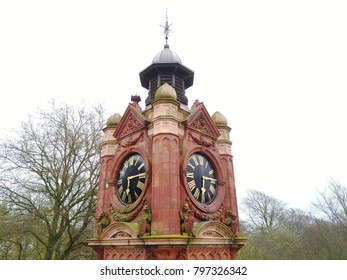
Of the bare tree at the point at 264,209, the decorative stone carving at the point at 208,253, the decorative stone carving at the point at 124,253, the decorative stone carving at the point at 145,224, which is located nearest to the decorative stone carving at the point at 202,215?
the decorative stone carving at the point at 208,253

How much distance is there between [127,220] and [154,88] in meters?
5.02

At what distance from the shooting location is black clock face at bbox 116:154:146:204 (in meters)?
6.81

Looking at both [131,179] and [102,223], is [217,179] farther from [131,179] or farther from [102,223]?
[102,223]

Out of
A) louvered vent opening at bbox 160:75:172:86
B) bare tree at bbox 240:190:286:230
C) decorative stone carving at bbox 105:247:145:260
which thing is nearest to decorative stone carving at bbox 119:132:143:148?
louvered vent opening at bbox 160:75:172:86

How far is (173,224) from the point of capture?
5512 mm

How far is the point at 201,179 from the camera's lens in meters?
7.01

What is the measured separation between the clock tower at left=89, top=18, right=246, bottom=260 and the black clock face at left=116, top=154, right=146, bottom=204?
0.03 metres

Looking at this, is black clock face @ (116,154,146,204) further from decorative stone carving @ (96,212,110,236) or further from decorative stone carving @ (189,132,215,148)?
decorative stone carving @ (189,132,215,148)

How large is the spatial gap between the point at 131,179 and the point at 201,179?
2194 millimetres

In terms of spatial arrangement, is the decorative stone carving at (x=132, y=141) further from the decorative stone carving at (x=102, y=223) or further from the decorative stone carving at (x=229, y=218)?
the decorative stone carving at (x=229, y=218)

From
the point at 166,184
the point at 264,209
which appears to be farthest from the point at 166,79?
the point at 264,209

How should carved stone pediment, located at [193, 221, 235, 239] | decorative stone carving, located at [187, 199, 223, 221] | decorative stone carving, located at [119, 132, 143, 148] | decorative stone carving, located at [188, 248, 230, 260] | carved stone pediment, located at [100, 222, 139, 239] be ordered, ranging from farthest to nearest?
1. decorative stone carving, located at [119, 132, 143, 148]
2. decorative stone carving, located at [187, 199, 223, 221]
3. carved stone pediment, located at [100, 222, 139, 239]
4. carved stone pediment, located at [193, 221, 235, 239]
5. decorative stone carving, located at [188, 248, 230, 260]

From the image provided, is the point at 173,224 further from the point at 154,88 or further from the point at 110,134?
the point at 154,88

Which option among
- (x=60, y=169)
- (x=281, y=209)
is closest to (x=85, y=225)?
(x=60, y=169)
